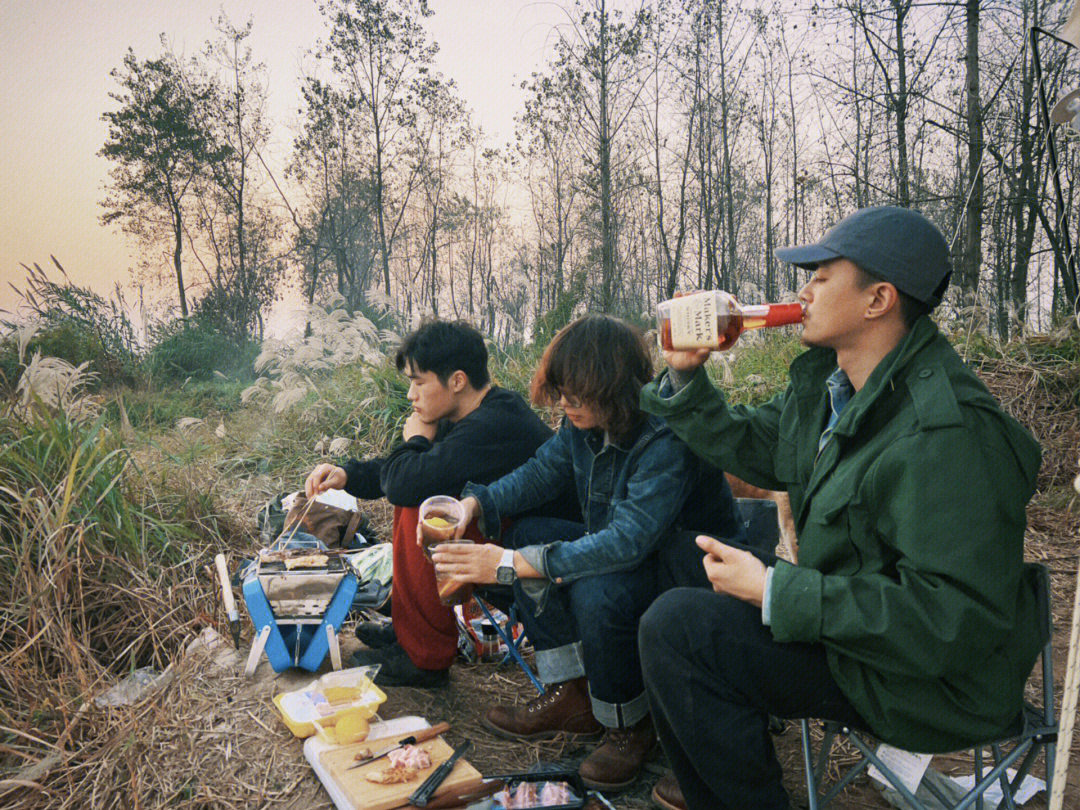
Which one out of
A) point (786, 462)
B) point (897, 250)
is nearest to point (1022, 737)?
point (786, 462)

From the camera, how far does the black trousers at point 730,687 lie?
1.44 m

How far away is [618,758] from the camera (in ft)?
6.61

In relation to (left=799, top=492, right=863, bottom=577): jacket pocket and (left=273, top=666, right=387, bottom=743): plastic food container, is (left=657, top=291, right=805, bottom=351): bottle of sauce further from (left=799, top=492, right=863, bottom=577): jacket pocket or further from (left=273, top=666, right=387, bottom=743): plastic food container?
(left=273, top=666, right=387, bottom=743): plastic food container

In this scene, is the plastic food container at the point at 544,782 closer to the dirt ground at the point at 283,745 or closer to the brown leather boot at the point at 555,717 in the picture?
→ the dirt ground at the point at 283,745

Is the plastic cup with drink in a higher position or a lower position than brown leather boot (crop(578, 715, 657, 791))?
higher

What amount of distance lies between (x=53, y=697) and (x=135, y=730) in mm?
412

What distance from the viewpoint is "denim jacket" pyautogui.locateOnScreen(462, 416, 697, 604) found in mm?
1976

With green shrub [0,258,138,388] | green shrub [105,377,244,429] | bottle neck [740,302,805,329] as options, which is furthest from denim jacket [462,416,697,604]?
green shrub [0,258,138,388]

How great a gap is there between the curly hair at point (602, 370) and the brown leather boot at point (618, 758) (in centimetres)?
77

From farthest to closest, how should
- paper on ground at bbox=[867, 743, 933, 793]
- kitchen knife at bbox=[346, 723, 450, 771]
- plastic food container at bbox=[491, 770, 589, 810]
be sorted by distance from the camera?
kitchen knife at bbox=[346, 723, 450, 771]
plastic food container at bbox=[491, 770, 589, 810]
paper on ground at bbox=[867, 743, 933, 793]

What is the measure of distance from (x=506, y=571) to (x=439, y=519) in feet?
1.02

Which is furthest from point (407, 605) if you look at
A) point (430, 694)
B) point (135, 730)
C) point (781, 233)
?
point (781, 233)

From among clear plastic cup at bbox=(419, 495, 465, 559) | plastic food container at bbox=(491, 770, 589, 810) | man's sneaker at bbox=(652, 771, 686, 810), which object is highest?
clear plastic cup at bbox=(419, 495, 465, 559)

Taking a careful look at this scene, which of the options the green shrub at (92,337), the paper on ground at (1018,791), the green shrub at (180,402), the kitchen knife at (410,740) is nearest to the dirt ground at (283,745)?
the paper on ground at (1018,791)
